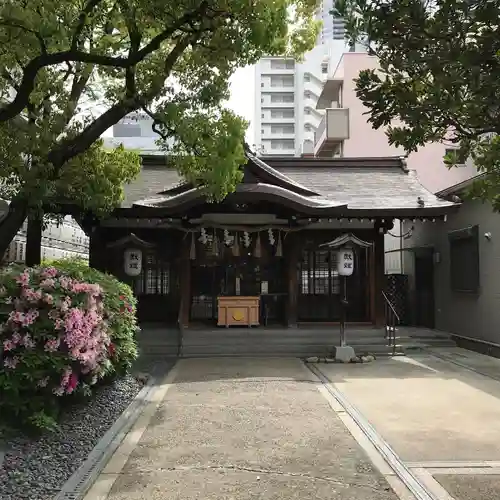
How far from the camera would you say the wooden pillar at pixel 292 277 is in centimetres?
1449

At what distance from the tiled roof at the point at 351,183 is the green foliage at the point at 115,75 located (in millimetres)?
3452

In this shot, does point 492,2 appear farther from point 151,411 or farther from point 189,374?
point 189,374

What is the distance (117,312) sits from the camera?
8297mm

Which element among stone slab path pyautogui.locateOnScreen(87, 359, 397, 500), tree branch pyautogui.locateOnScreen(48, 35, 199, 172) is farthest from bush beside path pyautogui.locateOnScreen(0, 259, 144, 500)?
tree branch pyautogui.locateOnScreen(48, 35, 199, 172)

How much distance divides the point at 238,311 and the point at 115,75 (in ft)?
22.3

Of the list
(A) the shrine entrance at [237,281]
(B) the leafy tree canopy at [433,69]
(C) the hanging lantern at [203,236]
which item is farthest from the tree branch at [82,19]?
(A) the shrine entrance at [237,281]

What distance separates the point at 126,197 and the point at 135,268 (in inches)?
80.8

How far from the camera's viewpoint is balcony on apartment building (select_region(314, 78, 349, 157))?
2734cm

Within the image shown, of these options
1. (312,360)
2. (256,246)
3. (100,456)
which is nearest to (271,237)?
(256,246)

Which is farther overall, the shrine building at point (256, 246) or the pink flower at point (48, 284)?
the shrine building at point (256, 246)

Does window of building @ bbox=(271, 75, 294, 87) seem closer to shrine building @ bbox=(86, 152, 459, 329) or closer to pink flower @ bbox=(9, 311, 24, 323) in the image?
shrine building @ bbox=(86, 152, 459, 329)

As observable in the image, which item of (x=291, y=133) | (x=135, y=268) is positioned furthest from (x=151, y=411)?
(x=291, y=133)

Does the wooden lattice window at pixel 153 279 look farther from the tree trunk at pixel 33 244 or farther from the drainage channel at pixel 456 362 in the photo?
the drainage channel at pixel 456 362

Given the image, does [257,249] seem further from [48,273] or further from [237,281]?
[48,273]
